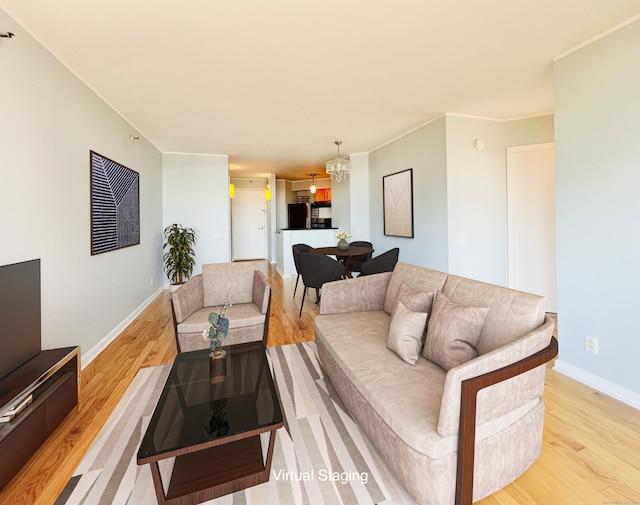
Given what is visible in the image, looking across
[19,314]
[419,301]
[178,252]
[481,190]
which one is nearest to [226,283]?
[19,314]

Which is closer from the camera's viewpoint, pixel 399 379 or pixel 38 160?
pixel 399 379

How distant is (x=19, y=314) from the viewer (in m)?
1.67

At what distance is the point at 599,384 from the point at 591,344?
0.28 meters

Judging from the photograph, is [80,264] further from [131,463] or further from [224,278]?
[131,463]

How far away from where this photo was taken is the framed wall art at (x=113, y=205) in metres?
2.88

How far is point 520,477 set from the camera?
55.6 inches

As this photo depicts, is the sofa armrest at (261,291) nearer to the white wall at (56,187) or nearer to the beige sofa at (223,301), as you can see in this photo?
the beige sofa at (223,301)

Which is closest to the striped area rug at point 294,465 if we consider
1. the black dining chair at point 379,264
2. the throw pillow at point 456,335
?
the throw pillow at point 456,335

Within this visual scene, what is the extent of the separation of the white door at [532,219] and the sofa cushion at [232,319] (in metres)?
3.35

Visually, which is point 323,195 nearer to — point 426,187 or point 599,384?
point 426,187

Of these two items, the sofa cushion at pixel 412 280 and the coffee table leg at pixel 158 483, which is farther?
the sofa cushion at pixel 412 280

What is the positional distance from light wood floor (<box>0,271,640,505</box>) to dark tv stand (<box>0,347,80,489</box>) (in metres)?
0.10

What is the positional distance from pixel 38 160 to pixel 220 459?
2324 mm

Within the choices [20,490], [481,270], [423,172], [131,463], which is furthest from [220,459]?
[423,172]
